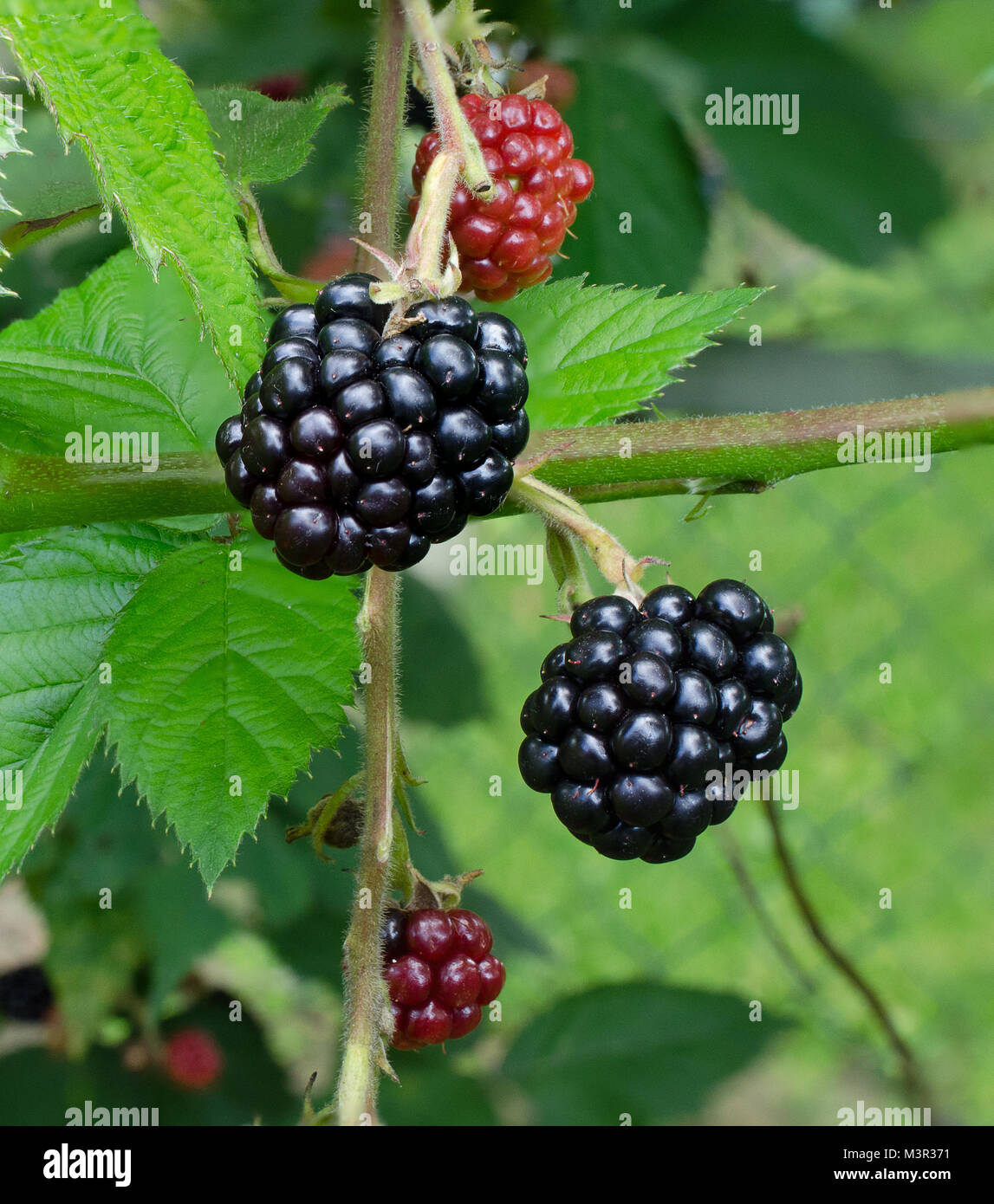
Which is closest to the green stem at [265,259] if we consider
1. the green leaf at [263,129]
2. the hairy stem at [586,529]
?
the green leaf at [263,129]

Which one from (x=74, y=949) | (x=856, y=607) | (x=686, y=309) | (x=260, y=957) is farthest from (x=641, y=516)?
(x=686, y=309)

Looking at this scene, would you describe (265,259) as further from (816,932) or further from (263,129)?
(816,932)

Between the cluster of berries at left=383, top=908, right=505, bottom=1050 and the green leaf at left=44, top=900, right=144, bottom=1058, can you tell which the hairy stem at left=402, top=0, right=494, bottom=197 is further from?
the green leaf at left=44, top=900, right=144, bottom=1058

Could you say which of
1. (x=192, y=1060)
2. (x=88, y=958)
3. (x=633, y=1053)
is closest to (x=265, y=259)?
(x=88, y=958)

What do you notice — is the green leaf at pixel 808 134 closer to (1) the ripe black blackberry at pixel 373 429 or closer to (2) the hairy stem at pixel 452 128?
(2) the hairy stem at pixel 452 128

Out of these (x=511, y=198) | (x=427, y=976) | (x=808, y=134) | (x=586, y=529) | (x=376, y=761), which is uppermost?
(x=808, y=134)
